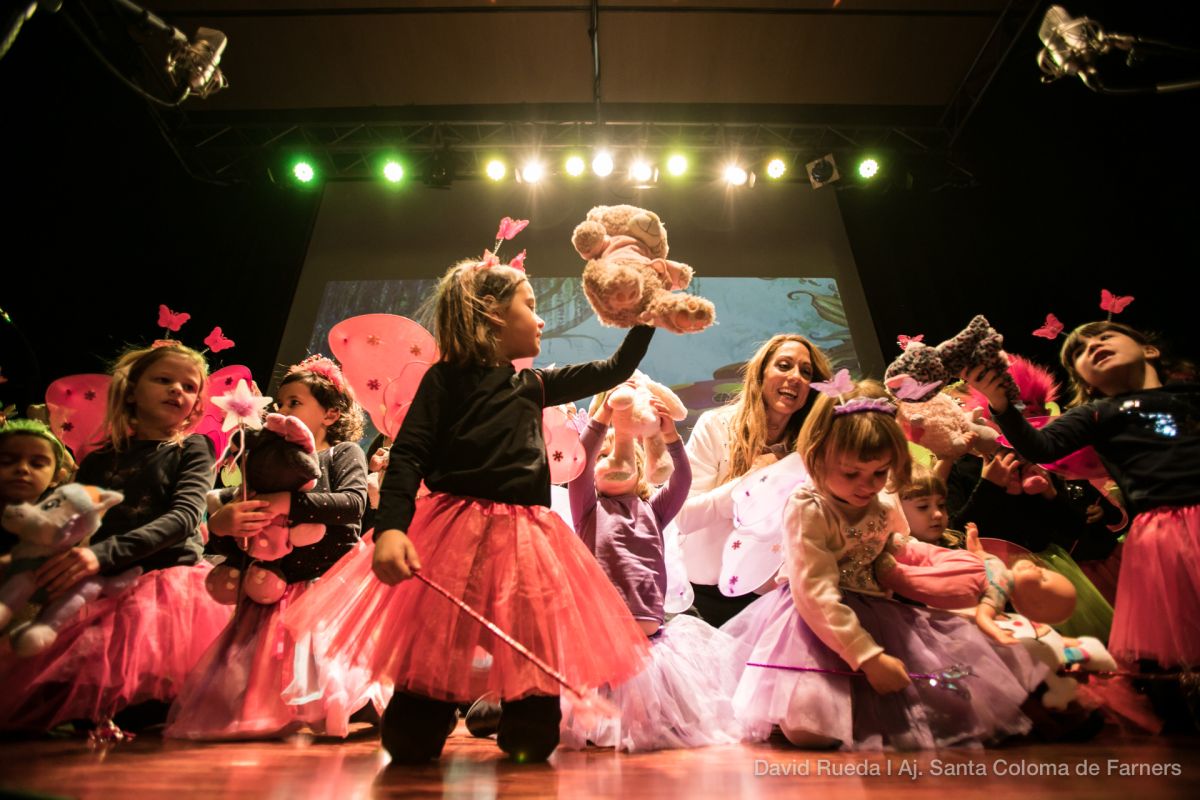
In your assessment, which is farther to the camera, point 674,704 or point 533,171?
point 533,171

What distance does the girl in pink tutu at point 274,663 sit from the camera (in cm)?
170

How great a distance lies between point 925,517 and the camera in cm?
196

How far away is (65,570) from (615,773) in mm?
1359

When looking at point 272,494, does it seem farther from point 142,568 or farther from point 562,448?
point 562,448

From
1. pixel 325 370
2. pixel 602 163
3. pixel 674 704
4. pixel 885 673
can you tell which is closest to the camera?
pixel 885 673

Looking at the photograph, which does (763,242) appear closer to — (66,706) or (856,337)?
(856,337)

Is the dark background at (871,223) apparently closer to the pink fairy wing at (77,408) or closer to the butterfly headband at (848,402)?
the pink fairy wing at (77,408)

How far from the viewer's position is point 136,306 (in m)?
3.91

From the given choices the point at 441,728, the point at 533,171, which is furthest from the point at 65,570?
the point at 533,171

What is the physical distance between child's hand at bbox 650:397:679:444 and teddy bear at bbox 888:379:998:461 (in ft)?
2.22

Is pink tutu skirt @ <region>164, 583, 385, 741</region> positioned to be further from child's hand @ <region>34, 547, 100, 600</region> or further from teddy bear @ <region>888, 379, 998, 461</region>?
teddy bear @ <region>888, 379, 998, 461</region>

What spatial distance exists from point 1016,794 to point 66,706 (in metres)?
1.98

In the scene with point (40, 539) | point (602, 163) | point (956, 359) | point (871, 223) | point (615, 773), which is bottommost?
point (615, 773)

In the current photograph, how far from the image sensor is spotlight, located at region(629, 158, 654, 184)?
15.5 feet
